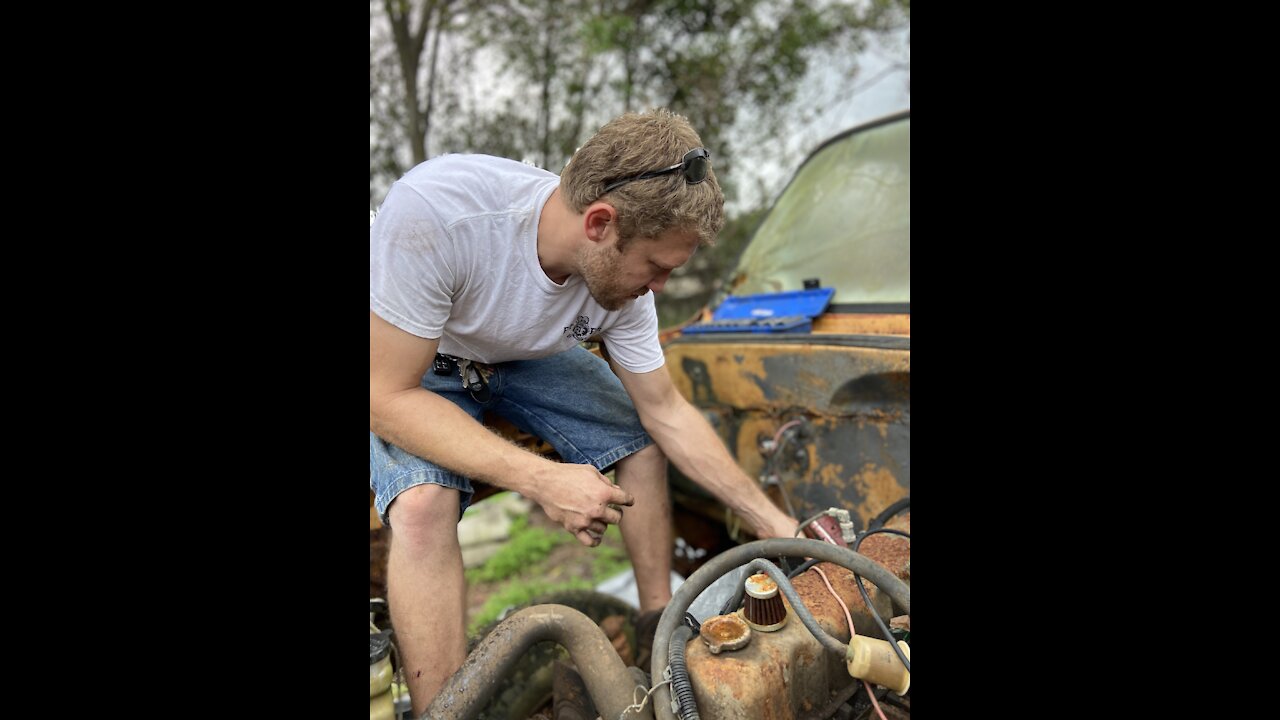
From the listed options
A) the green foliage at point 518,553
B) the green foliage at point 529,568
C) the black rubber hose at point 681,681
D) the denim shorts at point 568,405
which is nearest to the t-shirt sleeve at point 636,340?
the denim shorts at point 568,405

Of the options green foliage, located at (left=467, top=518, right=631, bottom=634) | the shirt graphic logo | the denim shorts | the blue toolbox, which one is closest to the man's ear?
the shirt graphic logo

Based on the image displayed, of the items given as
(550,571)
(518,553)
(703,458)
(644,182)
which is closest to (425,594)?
(703,458)

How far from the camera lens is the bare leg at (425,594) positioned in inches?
60.9

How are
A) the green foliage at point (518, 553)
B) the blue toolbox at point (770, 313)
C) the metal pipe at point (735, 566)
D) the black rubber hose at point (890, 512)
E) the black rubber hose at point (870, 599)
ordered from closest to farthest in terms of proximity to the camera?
the black rubber hose at point (870, 599)
the metal pipe at point (735, 566)
the black rubber hose at point (890, 512)
the blue toolbox at point (770, 313)
the green foliage at point (518, 553)

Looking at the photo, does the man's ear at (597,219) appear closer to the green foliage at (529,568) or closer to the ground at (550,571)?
the ground at (550,571)

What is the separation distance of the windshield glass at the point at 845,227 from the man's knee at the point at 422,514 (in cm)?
146

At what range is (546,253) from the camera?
1800 mm

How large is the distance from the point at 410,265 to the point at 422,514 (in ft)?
1.71

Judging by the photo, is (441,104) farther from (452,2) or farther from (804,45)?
(804,45)

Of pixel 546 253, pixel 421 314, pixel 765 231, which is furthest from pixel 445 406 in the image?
pixel 765 231

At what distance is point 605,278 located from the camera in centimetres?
178

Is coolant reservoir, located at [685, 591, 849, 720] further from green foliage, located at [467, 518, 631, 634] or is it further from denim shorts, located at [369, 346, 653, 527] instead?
green foliage, located at [467, 518, 631, 634]

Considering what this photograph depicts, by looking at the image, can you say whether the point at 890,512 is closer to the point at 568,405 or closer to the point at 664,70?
the point at 568,405

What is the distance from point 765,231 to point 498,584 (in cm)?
266
